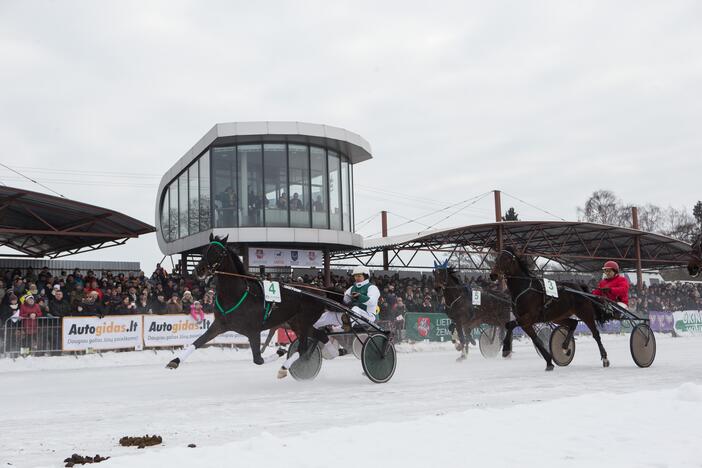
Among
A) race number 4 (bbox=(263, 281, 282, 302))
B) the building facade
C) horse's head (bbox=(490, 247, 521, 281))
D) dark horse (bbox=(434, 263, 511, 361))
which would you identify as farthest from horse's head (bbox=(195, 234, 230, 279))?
the building facade

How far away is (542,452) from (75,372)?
1192 cm

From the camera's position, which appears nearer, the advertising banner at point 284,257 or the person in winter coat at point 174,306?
the person in winter coat at point 174,306

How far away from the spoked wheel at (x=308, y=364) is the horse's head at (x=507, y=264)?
364 centimetres

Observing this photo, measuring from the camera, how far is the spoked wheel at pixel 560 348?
12.8 m

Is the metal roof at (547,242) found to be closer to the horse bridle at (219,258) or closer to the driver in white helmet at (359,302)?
the driver in white helmet at (359,302)

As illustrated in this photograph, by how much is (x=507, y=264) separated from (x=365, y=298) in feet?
9.82

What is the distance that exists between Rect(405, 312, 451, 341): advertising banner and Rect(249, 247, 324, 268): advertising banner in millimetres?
6821

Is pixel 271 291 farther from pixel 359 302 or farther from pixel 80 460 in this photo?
pixel 80 460

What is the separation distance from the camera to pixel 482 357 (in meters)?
16.3

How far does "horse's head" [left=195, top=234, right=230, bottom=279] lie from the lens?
9.98 metres

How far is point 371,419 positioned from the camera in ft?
21.7

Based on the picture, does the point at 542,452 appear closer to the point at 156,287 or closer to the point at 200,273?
the point at 200,273

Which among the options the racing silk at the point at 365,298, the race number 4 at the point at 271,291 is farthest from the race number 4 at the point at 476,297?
the race number 4 at the point at 271,291

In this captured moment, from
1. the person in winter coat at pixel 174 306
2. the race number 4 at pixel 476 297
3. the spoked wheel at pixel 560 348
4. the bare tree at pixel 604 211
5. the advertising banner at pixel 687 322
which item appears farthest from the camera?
the bare tree at pixel 604 211
